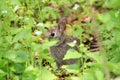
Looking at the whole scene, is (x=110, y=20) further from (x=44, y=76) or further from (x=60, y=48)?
(x=60, y=48)

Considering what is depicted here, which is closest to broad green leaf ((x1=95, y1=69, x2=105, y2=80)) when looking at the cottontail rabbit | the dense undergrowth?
the dense undergrowth

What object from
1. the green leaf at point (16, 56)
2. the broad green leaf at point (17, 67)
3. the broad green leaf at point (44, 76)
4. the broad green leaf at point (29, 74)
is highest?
the green leaf at point (16, 56)

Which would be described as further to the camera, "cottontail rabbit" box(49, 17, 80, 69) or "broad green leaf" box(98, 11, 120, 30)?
"cottontail rabbit" box(49, 17, 80, 69)

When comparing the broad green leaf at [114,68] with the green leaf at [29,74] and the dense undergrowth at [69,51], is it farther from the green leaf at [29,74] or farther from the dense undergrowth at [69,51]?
the green leaf at [29,74]

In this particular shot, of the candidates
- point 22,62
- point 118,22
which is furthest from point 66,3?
point 118,22

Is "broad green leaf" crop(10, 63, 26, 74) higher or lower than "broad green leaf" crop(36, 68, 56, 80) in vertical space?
higher

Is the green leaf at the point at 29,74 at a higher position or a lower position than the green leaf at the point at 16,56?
lower

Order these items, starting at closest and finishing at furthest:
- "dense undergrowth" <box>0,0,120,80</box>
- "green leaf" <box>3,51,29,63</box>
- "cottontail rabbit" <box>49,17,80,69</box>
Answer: "dense undergrowth" <box>0,0,120,80</box> < "green leaf" <box>3,51,29,63</box> < "cottontail rabbit" <box>49,17,80,69</box>

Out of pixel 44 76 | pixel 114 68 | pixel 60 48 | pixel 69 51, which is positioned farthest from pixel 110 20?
pixel 60 48

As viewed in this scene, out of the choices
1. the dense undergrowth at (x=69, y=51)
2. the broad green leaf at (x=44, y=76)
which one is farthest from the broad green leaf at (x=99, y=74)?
the broad green leaf at (x=44, y=76)

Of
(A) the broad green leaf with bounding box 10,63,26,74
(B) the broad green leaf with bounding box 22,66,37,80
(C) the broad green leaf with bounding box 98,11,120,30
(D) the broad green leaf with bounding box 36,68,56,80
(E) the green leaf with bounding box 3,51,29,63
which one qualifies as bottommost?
(D) the broad green leaf with bounding box 36,68,56,80

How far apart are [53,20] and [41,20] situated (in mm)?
249

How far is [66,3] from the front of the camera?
4.64 metres

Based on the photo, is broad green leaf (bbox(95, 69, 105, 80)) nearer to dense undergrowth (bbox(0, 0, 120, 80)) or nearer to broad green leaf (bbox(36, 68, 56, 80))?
dense undergrowth (bbox(0, 0, 120, 80))
